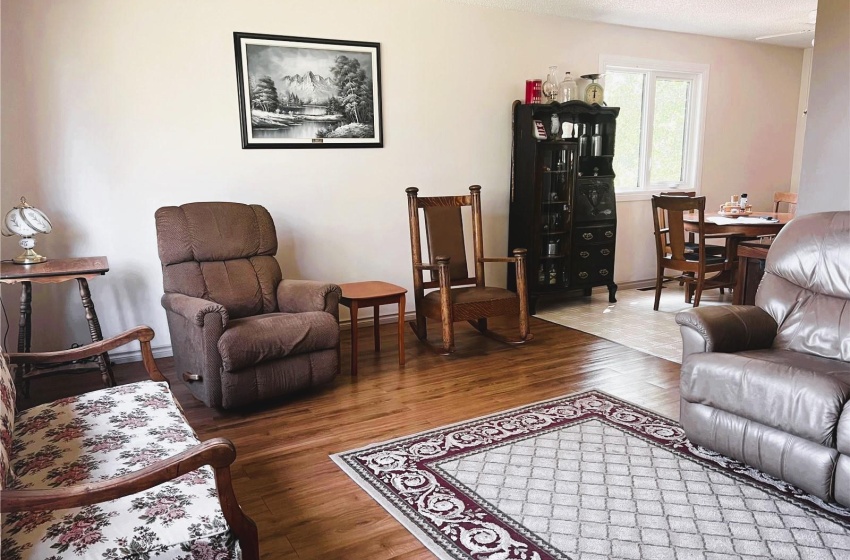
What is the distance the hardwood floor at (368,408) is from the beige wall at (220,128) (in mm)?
721

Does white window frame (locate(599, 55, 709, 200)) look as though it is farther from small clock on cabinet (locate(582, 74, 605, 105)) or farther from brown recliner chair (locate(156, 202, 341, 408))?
brown recliner chair (locate(156, 202, 341, 408))

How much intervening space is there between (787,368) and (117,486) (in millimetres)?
2308

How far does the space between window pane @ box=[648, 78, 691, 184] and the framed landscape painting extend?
10.5 ft

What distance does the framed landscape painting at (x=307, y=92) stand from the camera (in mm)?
4336

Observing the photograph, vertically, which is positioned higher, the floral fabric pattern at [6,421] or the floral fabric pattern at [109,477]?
the floral fabric pattern at [6,421]

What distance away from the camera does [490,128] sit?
5.37m

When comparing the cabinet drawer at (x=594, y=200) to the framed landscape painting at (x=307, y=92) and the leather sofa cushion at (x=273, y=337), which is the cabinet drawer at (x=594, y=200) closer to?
the framed landscape painting at (x=307, y=92)

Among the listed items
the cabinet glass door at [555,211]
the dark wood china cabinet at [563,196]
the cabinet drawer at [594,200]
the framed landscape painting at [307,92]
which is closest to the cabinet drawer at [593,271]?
the dark wood china cabinet at [563,196]

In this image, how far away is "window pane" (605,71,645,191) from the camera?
6.16 metres

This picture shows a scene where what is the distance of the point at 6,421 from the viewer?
1810 mm

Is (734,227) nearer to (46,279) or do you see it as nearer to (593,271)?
(593,271)

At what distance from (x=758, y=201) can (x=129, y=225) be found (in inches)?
259

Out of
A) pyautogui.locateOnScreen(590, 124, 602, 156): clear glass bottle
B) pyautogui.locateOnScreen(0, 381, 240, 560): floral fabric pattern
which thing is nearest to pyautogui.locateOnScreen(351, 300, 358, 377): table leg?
pyautogui.locateOnScreen(0, 381, 240, 560): floral fabric pattern

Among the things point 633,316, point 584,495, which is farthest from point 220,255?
point 633,316
